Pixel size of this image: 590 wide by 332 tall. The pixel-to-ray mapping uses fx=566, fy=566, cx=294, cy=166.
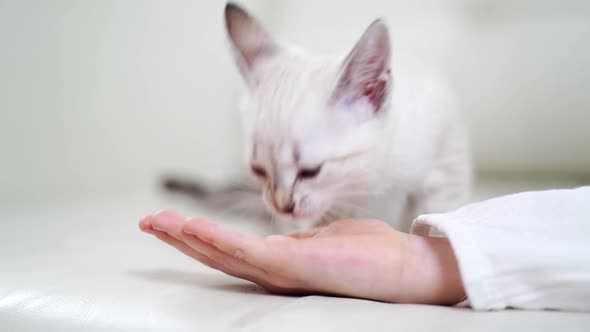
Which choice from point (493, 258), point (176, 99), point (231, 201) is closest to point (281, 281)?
point (493, 258)

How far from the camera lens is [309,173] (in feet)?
2.41

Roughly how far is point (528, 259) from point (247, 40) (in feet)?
1.75

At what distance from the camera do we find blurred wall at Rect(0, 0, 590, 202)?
1192 millimetres

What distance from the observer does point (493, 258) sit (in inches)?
19.6

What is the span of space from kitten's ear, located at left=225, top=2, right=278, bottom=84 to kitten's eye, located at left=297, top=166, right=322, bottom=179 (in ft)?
0.65

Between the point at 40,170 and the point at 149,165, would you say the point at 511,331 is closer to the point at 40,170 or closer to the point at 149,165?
the point at 40,170

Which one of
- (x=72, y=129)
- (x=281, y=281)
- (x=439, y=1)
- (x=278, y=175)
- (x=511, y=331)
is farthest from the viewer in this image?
(x=439, y=1)

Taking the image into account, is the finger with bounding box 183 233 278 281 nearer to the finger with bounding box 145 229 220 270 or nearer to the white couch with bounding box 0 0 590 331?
the finger with bounding box 145 229 220 270

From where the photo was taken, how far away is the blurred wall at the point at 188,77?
1.19 m

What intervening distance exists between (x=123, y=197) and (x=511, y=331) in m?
1.16

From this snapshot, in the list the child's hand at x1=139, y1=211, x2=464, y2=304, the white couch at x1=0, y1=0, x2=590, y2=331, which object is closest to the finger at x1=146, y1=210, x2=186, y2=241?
the child's hand at x1=139, y1=211, x2=464, y2=304

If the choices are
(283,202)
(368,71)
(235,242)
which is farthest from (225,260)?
(368,71)

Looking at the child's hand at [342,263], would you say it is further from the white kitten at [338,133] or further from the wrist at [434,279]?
the white kitten at [338,133]

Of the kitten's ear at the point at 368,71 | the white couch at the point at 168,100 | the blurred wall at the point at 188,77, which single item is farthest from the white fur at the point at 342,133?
the blurred wall at the point at 188,77
